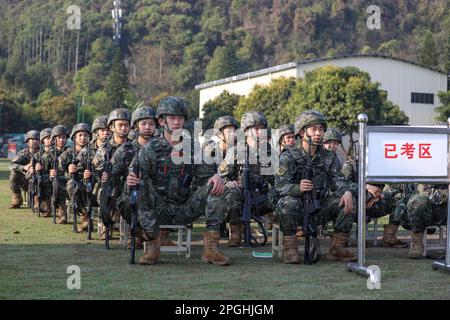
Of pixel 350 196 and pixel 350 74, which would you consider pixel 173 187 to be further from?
pixel 350 74

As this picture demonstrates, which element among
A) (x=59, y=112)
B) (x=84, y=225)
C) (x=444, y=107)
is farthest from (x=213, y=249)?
(x=59, y=112)

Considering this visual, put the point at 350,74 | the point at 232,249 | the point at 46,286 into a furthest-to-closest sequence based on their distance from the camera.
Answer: the point at 350,74 → the point at 232,249 → the point at 46,286

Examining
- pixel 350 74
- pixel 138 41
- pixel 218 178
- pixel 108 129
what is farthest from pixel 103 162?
pixel 138 41

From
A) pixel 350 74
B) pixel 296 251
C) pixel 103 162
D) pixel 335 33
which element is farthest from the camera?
pixel 335 33

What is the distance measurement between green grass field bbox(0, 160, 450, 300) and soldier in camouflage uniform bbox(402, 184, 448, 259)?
0.30m

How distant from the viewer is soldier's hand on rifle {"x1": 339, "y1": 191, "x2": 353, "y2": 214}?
9.83 m

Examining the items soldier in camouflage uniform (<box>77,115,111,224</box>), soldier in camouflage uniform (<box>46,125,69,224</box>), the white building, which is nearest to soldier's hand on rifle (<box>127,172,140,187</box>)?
soldier in camouflage uniform (<box>77,115,111,224</box>)

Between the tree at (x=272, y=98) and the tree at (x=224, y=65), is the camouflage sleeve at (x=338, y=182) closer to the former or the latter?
the tree at (x=272, y=98)

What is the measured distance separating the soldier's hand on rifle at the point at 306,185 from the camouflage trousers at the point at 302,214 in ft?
0.93

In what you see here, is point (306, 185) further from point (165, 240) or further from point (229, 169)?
point (165, 240)

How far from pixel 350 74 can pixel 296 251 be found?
49988mm

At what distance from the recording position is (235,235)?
11.9m

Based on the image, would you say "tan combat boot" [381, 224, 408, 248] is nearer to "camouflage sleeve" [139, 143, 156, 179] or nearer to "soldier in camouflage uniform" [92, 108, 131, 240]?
"soldier in camouflage uniform" [92, 108, 131, 240]

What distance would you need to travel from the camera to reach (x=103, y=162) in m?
12.4
